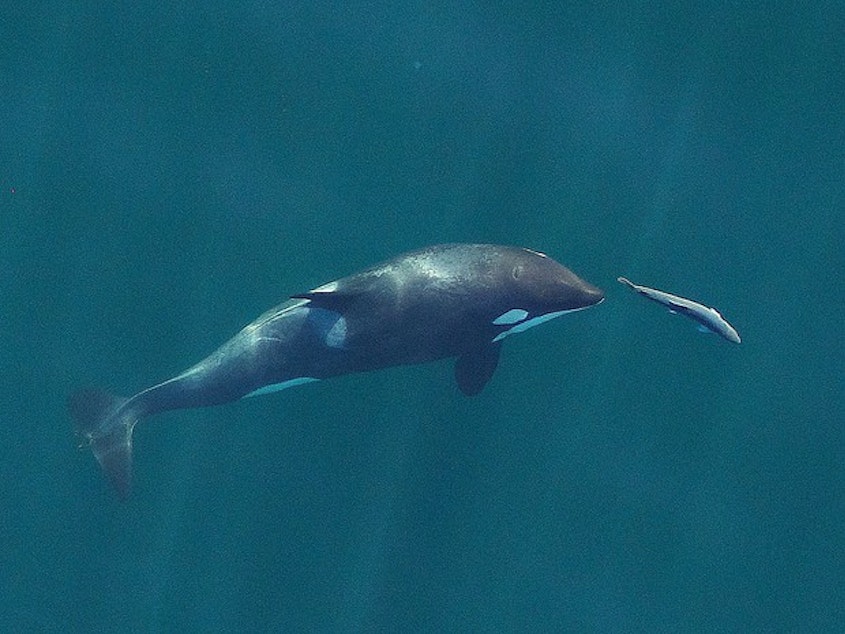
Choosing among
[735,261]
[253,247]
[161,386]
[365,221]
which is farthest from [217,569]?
[735,261]

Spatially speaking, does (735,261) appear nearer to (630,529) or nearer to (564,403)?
(564,403)

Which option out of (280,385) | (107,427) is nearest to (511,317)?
(280,385)

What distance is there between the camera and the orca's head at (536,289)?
1055 centimetres

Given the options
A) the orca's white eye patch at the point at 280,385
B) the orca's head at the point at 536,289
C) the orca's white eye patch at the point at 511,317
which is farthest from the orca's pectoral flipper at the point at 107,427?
the orca's head at the point at 536,289

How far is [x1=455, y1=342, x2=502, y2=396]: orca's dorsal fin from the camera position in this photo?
11664mm

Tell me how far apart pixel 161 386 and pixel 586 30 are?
740cm

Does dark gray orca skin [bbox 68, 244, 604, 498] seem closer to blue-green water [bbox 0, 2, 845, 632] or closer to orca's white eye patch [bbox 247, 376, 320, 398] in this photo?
orca's white eye patch [bbox 247, 376, 320, 398]

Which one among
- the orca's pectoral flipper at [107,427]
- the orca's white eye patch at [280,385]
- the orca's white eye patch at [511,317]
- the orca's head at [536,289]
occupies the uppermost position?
the orca's head at [536,289]

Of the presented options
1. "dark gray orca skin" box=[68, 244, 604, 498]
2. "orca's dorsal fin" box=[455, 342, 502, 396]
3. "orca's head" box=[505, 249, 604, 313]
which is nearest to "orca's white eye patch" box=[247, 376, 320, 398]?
"dark gray orca skin" box=[68, 244, 604, 498]

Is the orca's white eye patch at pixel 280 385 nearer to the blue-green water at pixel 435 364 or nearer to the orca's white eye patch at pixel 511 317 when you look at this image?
the blue-green water at pixel 435 364

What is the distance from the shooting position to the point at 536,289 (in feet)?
34.7

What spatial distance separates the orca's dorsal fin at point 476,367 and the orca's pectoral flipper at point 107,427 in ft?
14.2

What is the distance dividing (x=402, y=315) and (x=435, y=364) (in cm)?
225

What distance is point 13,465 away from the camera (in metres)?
12.5
